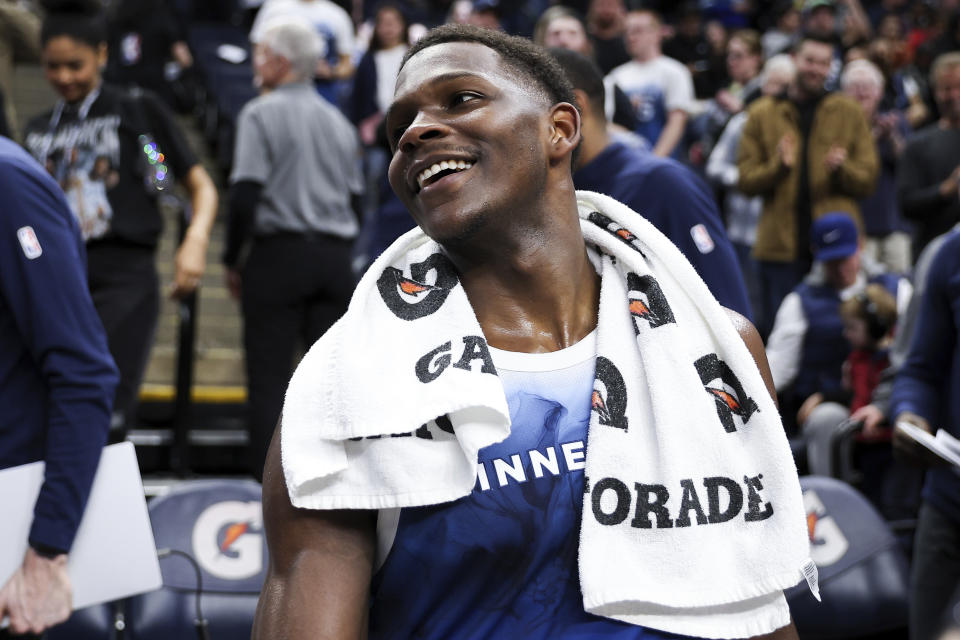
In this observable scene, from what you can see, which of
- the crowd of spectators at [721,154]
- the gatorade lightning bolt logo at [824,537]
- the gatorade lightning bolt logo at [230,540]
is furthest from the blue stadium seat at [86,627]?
the gatorade lightning bolt logo at [824,537]

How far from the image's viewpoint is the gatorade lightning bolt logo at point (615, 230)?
2052 mm

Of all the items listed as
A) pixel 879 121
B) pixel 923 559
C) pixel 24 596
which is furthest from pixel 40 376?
pixel 879 121

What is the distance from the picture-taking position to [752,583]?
1.76m

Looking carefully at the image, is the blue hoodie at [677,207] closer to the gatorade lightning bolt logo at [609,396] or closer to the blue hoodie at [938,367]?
the blue hoodie at [938,367]

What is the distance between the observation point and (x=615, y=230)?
6.86 feet

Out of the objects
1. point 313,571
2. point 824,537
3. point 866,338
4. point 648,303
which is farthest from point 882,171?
point 313,571

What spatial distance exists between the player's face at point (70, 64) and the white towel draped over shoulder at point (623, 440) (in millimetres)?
3049

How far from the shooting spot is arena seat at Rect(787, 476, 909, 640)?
4.36 m

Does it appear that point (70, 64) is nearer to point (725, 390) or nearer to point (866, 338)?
point (725, 390)

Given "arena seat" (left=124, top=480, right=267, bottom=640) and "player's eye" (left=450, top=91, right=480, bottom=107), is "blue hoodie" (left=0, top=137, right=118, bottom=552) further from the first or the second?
"arena seat" (left=124, top=480, right=267, bottom=640)

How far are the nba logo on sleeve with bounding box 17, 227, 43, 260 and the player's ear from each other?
45.1 inches

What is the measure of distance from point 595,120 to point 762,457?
2.09 meters

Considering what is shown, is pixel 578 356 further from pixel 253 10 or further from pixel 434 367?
pixel 253 10

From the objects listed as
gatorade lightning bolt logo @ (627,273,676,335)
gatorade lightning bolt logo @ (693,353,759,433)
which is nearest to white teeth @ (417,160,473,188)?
gatorade lightning bolt logo @ (627,273,676,335)
